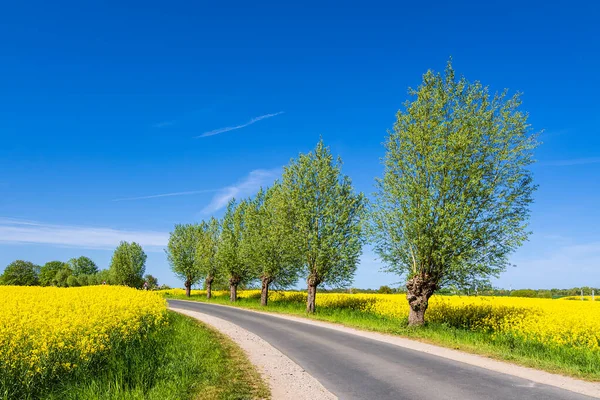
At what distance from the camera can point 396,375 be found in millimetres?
10484

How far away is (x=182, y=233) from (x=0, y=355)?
57345mm

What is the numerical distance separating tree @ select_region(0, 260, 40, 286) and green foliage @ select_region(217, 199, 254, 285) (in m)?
77.0

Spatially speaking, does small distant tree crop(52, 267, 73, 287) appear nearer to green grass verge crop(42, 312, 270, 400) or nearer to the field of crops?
the field of crops

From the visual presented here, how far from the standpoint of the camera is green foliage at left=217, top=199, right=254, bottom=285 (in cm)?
4606

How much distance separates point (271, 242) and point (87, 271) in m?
108

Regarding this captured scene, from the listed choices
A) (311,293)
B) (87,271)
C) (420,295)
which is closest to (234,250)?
(311,293)

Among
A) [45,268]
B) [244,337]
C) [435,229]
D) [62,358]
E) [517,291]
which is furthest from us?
[45,268]

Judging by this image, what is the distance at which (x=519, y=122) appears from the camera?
21.4 meters

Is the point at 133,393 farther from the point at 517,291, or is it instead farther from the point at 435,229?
the point at 517,291

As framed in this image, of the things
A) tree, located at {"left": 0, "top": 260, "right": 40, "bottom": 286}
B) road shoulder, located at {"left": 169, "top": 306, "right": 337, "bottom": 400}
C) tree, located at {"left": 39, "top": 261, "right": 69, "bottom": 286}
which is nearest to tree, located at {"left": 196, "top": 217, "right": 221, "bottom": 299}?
road shoulder, located at {"left": 169, "top": 306, "right": 337, "bottom": 400}

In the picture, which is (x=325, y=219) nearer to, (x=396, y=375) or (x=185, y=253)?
(x=396, y=375)

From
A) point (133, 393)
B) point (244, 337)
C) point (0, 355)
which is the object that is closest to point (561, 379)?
point (133, 393)

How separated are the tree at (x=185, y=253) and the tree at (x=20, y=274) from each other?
5769cm

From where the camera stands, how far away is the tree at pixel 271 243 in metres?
35.2
